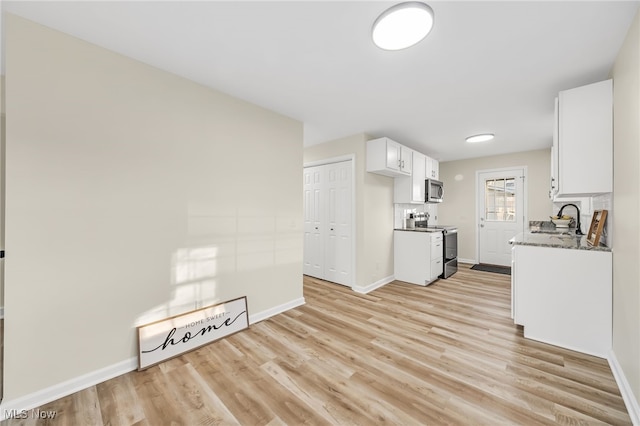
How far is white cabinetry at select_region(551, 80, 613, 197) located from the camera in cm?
202

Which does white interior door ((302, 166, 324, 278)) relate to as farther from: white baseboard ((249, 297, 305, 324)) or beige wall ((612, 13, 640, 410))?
beige wall ((612, 13, 640, 410))

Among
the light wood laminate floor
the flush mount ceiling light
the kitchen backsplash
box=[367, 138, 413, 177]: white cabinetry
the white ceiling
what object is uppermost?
the white ceiling

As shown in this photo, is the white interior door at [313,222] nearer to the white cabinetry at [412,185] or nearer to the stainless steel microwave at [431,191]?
the white cabinetry at [412,185]

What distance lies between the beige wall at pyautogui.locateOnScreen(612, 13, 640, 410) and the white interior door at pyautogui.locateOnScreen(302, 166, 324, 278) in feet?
11.1

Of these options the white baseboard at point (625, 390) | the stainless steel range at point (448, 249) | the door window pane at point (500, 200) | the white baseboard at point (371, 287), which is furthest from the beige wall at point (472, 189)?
the white baseboard at point (625, 390)

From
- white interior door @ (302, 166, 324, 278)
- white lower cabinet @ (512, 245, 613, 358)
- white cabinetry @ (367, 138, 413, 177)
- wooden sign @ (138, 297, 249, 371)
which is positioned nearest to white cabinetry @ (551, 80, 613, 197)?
white lower cabinet @ (512, 245, 613, 358)

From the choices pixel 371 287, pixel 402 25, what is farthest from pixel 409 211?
pixel 402 25

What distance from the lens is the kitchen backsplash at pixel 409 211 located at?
15.3 feet

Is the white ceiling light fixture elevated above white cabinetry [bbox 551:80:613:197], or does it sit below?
above

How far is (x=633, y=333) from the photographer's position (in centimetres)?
156

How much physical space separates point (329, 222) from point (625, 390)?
3399 mm

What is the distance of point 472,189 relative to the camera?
5750 millimetres

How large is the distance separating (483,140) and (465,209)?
217cm

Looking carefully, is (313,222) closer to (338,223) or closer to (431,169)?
(338,223)
